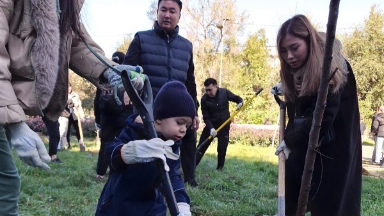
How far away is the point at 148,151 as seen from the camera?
6.47 ft

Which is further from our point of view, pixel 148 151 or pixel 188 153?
pixel 188 153

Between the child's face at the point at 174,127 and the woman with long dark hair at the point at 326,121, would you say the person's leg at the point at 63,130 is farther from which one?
the child's face at the point at 174,127

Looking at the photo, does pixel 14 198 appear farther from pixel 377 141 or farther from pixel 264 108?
pixel 264 108

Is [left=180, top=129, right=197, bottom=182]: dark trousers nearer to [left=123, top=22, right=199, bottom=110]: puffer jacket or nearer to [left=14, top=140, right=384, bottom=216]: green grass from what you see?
[left=14, top=140, right=384, bottom=216]: green grass

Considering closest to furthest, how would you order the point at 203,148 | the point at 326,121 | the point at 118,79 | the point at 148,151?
the point at 148,151 < the point at 118,79 < the point at 326,121 < the point at 203,148

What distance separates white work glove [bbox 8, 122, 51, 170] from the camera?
184 centimetres

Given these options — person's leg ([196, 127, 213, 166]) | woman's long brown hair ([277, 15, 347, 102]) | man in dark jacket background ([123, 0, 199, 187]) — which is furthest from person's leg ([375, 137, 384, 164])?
woman's long brown hair ([277, 15, 347, 102])

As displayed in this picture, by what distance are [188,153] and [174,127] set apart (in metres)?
2.76

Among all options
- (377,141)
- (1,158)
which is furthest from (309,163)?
(377,141)

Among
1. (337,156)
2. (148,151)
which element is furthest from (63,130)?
(148,151)

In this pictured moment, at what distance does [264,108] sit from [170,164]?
2644 cm

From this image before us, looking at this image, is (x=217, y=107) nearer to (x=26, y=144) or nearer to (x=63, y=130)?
(x=63, y=130)

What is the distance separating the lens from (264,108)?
2844 cm

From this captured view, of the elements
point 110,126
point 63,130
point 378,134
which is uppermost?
point 110,126
